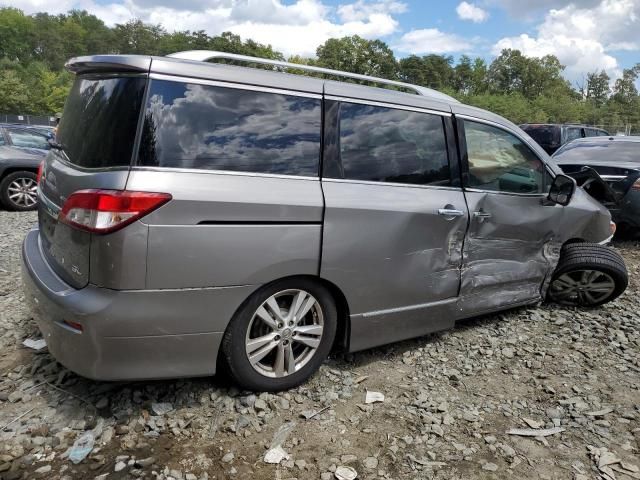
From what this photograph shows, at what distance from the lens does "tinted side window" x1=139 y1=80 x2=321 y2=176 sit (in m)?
2.49

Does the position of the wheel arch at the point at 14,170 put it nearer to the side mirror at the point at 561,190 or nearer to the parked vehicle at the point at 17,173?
the parked vehicle at the point at 17,173

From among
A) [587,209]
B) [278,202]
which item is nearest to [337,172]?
[278,202]

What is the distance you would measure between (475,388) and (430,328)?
500mm

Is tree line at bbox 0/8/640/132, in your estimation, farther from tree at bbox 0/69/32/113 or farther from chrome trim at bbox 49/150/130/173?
chrome trim at bbox 49/150/130/173

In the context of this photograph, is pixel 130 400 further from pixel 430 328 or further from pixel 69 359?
pixel 430 328

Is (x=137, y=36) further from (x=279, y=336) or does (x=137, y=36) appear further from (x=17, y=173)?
(x=279, y=336)

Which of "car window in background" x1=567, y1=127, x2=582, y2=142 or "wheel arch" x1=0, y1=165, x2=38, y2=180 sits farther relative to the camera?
"car window in background" x1=567, y1=127, x2=582, y2=142

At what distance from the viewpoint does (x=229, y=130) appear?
8.71 ft

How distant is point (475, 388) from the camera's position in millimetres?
3289

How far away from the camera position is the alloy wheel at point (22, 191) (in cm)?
841

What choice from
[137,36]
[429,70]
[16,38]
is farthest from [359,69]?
[16,38]

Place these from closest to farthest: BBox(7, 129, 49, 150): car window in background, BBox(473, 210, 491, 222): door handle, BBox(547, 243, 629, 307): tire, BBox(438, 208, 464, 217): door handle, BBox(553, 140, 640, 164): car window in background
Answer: BBox(438, 208, 464, 217): door handle, BBox(473, 210, 491, 222): door handle, BBox(547, 243, 629, 307): tire, BBox(553, 140, 640, 164): car window in background, BBox(7, 129, 49, 150): car window in background

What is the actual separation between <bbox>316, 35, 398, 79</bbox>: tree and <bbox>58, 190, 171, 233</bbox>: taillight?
90.3 meters

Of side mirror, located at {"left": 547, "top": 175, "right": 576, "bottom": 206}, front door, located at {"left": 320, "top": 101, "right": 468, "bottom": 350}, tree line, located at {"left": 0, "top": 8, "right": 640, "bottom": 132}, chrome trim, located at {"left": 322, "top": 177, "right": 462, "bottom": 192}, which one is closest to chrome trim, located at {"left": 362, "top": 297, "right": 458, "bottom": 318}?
front door, located at {"left": 320, "top": 101, "right": 468, "bottom": 350}
